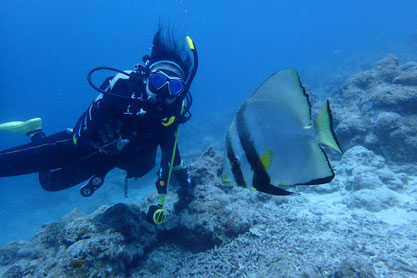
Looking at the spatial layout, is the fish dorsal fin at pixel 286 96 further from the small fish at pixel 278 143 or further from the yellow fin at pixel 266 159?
the yellow fin at pixel 266 159

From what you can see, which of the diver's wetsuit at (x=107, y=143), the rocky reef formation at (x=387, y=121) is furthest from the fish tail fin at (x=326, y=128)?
the rocky reef formation at (x=387, y=121)

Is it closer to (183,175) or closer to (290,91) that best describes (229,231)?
(183,175)

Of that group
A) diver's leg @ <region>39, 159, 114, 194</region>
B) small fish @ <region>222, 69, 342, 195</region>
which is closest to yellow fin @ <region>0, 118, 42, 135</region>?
diver's leg @ <region>39, 159, 114, 194</region>

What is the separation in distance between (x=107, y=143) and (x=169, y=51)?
1940 mm

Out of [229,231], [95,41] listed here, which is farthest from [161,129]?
[95,41]

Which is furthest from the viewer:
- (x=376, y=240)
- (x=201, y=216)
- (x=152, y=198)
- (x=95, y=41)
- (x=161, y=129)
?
(x=95, y=41)

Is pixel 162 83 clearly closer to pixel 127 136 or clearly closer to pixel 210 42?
pixel 127 136

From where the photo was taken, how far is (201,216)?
125 inches

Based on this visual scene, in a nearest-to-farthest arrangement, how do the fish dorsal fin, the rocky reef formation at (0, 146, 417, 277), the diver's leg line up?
1. the fish dorsal fin
2. the rocky reef formation at (0, 146, 417, 277)
3. the diver's leg

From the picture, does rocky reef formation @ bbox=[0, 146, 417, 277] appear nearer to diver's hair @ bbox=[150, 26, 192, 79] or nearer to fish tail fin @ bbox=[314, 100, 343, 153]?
fish tail fin @ bbox=[314, 100, 343, 153]

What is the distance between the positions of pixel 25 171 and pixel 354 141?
7028 mm

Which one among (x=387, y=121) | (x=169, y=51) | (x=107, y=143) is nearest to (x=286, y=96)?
(x=107, y=143)

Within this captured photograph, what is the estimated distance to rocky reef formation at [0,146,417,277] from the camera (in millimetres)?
2471

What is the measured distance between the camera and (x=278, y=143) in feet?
3.34
